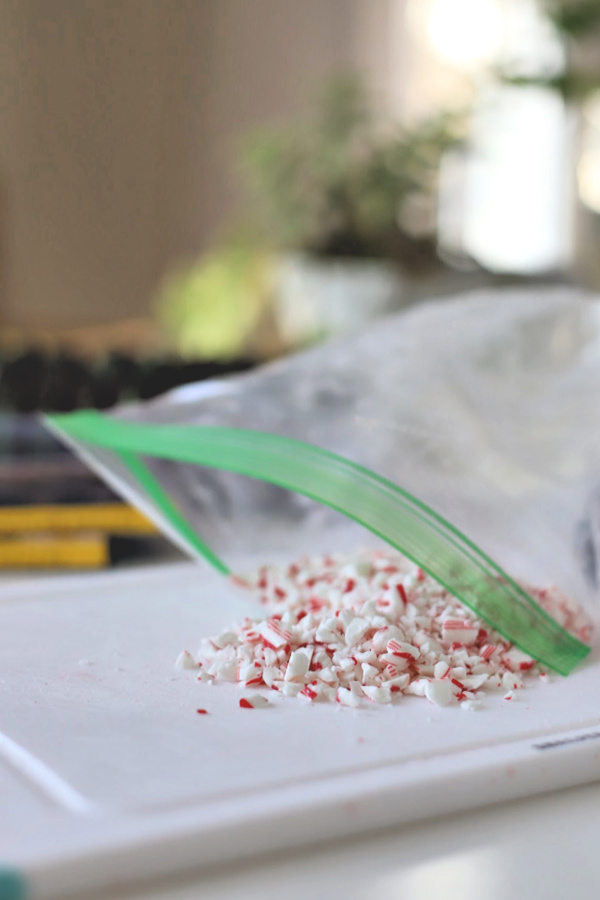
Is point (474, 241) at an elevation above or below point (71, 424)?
below

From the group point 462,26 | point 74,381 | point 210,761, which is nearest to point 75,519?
point 74,381

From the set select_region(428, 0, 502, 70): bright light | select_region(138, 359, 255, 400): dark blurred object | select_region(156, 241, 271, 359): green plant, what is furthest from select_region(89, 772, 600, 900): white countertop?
select_region(428, 0, 502, 70): bright light

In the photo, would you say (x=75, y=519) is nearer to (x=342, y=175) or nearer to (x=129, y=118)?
(x=342, y=175)

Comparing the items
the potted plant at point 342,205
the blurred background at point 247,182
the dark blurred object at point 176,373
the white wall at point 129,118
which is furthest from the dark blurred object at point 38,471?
the white wall at point 129,118

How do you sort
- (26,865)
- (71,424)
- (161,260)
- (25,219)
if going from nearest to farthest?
(26,865) < (71,424) < (25,219) < (161,260)

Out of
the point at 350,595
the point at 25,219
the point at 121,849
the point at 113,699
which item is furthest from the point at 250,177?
the point at 25,219

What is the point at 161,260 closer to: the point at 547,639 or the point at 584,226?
the point at 584,226
